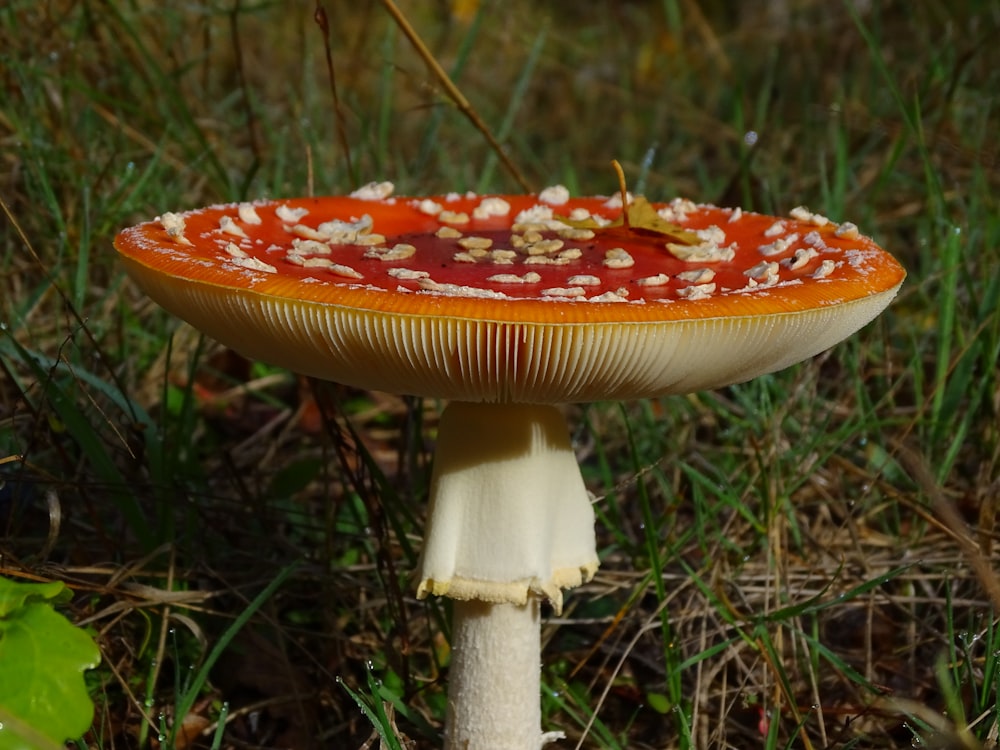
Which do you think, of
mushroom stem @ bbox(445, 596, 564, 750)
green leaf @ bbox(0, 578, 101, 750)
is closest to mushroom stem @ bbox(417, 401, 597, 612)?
mushroom stem @ bbox(445, 596, 564, 750)

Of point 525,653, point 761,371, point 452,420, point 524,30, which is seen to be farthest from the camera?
point 524,30

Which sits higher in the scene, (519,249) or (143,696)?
(519,249)

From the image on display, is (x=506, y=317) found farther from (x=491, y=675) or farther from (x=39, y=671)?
(x=491, y=675)

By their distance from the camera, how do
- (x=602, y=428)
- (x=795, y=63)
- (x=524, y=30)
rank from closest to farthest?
(x=602, y=428)
(x=795, y=63)
(x=524, y=30)

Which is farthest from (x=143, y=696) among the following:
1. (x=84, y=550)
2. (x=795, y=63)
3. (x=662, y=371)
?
(x=795, y=63)

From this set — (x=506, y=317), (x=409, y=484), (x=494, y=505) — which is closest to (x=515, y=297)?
(x=506, y=317)

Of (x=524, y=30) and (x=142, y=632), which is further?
(x=524, y=30)

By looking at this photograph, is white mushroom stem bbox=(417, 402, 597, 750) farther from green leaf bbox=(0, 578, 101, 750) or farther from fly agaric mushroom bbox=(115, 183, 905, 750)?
green leaf bbox=(0, 578, 101, 750)

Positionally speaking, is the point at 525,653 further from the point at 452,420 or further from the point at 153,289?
the point at 153,289

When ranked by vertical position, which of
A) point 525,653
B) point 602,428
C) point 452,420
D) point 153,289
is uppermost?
point 153,289
